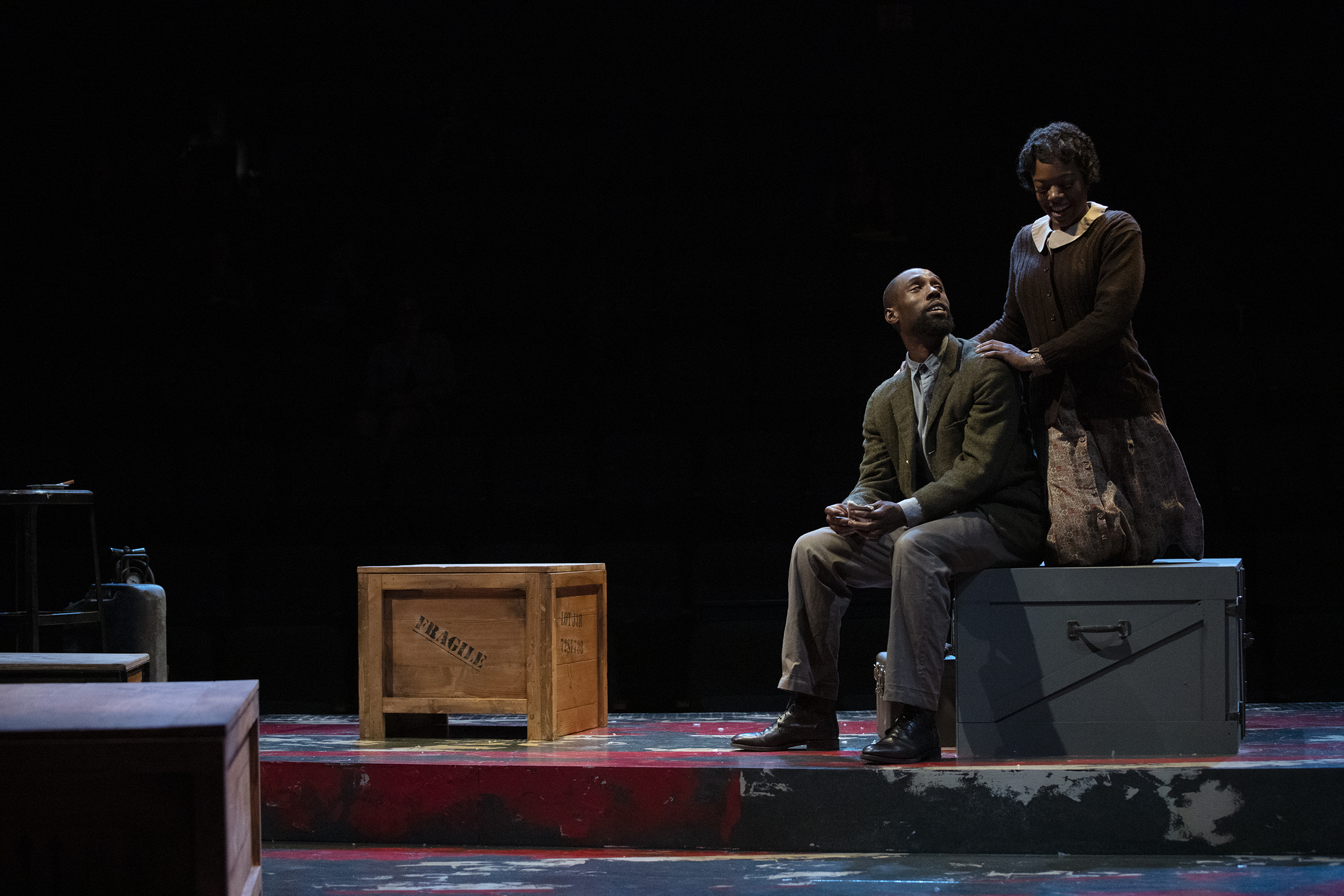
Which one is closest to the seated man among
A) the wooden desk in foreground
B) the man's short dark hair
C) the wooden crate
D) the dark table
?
the man's short dark hair

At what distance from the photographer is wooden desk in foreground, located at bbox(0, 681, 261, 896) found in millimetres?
1476

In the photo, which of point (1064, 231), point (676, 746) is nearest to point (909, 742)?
point (676, 746)

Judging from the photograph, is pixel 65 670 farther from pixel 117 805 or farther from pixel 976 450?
pixel 976 450

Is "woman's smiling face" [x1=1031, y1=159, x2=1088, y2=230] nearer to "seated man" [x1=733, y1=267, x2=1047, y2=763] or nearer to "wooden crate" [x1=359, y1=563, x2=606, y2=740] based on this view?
"seated man" [x1=733, y1=267, x2=1047, y2=763]

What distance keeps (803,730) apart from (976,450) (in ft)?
2.48

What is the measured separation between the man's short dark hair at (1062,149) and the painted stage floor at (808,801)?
1.32 meters

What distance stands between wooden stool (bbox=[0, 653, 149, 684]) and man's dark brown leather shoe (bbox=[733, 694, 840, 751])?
4.52 ft

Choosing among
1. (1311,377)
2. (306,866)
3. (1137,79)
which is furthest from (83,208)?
(1311,377)

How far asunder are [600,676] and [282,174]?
3.79 meters

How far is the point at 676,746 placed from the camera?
3.24m

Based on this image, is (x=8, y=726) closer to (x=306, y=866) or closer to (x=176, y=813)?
(x=176, y=813)

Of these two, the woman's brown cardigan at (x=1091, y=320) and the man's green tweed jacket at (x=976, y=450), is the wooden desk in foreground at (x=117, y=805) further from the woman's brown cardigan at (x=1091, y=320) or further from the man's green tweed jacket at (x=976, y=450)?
the woman's brown cardigan at (x=1091, y=320)

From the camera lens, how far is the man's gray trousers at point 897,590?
9.56ft

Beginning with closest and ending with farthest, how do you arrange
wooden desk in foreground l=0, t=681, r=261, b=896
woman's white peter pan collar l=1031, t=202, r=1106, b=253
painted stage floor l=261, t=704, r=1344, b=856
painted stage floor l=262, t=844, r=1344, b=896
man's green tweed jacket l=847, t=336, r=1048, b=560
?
1. wooden desk in foreground l=0, t=681, r=261, b=896
2. painted stage floor l=262, t=844, r=1344, b=896
3. painted stage floor l=261, t=704, r=1344, b=856
4. man's green tweed jacket l=847, t=336, r=1048, b=560
5. woman's white peter pan collar l=1031, t=202, r=1106, b=253
